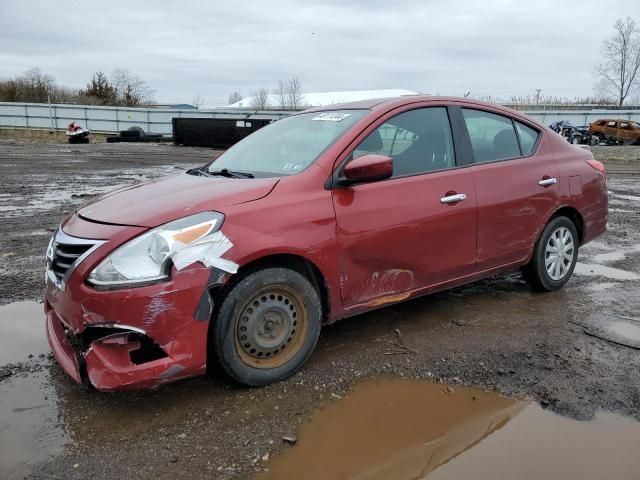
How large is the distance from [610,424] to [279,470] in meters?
1.72

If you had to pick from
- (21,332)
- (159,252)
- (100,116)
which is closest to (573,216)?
(159,252)

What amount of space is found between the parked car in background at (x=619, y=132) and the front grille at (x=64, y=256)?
112 feet

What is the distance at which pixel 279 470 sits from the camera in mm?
2447

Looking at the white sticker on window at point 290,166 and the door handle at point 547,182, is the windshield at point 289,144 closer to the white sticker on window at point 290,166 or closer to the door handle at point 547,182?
the white sticker on window at point 290,166

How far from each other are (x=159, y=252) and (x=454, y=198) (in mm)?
2137

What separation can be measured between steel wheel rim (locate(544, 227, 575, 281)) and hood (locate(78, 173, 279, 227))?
2.71m

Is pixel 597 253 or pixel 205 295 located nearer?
pixel 205 295

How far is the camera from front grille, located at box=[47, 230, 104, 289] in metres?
2.87

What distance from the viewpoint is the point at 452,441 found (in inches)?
106

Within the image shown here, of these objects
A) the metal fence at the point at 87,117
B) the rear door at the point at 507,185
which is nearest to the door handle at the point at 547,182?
the rear door at the point at 507,185

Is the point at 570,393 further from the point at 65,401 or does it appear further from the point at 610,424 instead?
the point at 65,401

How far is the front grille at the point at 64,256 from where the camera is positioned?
9.52ft

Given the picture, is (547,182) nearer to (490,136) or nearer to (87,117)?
(490,136)

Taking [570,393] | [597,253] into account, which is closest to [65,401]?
[570,393]
